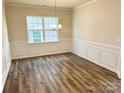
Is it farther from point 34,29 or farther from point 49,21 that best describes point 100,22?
point 34,29

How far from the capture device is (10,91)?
9.19 feet

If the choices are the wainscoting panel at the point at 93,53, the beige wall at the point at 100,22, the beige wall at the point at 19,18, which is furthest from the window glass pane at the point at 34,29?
the wainscoting panel at the point at 93,53

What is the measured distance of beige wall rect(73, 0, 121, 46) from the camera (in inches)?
143

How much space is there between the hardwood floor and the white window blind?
6.93 ft

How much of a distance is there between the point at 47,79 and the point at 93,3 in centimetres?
379

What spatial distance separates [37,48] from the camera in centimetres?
597

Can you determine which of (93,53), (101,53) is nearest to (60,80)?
(101,53)

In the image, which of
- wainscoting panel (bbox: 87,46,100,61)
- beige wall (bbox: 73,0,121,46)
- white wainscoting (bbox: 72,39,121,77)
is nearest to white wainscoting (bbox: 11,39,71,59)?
white wainscoting (bbox: 72,39,121,77)

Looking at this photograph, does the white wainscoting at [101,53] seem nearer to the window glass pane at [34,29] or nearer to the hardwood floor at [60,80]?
the hardwood floor at [60,80]

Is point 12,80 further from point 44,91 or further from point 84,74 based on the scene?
point 84,74

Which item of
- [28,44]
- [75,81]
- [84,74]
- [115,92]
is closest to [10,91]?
[75,81]

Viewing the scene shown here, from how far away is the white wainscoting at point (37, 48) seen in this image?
5463mm

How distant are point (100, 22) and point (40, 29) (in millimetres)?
3364

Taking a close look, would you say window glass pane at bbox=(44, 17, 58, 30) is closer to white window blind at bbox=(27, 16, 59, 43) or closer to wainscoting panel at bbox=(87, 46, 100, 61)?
white window blind at bbox=(27, 16, 59, 43)
